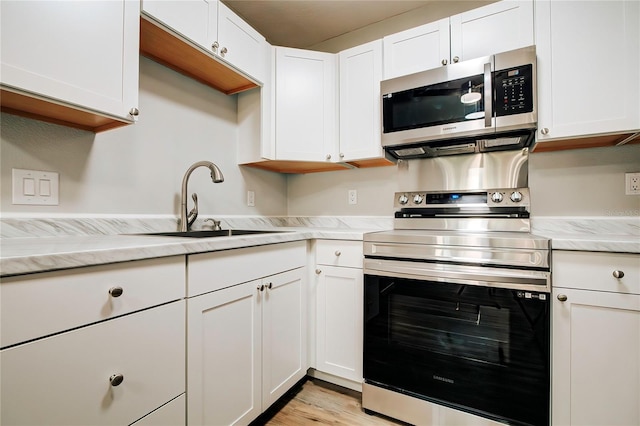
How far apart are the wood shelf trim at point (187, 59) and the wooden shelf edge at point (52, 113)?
48 cm

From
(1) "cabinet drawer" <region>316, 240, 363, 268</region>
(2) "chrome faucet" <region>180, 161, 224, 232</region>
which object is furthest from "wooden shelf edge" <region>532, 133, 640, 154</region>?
(2) "chrome faucet" <region>180, 161, 224, 232</region>

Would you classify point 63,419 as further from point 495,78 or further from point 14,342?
point 495,78

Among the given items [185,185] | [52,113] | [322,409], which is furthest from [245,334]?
[52,113]

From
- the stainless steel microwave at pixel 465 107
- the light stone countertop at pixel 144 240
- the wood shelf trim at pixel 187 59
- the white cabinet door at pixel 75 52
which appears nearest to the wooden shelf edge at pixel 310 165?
the stainless steel microwave at pixel 465 107

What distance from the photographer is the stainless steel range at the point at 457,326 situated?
126cm

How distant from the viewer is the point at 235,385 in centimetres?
129

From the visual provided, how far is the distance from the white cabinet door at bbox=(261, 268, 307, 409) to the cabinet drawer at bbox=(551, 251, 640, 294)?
1.25 metres

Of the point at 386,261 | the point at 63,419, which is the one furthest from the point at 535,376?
the point at 63,419

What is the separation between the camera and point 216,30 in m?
1.60

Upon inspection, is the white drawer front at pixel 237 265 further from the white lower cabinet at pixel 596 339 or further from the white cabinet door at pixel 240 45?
the white lower cabinet at pixel 596 339

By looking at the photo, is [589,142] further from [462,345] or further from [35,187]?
[35,187]

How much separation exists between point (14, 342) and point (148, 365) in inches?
14.6

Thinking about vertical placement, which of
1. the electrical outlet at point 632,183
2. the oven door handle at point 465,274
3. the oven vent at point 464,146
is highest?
the oven vent at point 464,146

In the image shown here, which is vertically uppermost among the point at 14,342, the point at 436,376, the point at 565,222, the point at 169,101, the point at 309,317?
the point at 169,101
